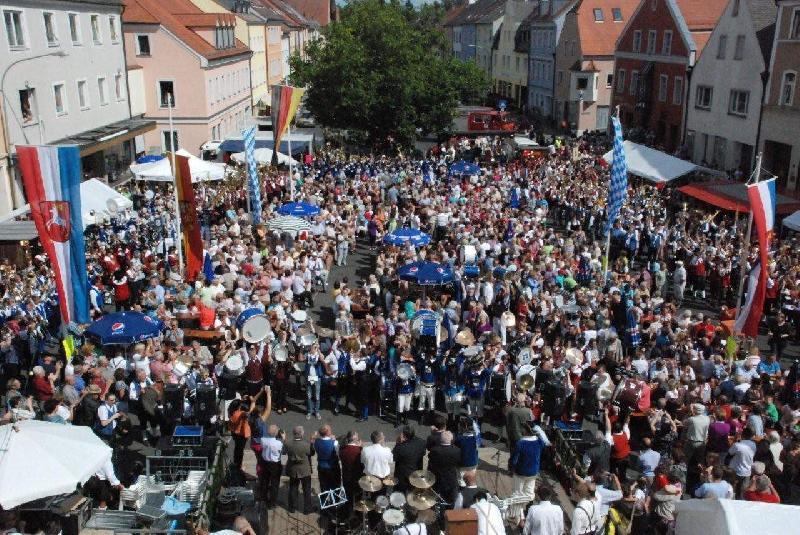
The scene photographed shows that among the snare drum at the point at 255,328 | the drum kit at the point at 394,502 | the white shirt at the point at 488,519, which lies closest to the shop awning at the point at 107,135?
the snare drum at the point at 255,328

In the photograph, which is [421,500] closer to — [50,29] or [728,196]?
[728,196]

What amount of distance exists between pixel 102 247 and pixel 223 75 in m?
27.4

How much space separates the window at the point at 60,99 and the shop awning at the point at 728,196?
2504 centimetres

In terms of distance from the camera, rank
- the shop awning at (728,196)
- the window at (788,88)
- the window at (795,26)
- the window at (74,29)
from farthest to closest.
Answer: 1. the window at (74,29)
2. the window at (788,88)
3. the window at (795,26)
4. the shop awning at (728,196)

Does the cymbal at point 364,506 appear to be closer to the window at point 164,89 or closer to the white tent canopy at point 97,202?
the white tent canopy at point 97,202

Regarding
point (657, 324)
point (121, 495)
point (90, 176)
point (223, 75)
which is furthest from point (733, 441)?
point (223, 75)

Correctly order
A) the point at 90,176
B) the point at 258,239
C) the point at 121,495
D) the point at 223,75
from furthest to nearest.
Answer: the point at 223,75, the point at 90,176, the point at 258,239, the point at 121,495

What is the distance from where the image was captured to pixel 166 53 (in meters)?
39.6

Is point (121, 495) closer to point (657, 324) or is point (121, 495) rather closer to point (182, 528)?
point (182, 528)

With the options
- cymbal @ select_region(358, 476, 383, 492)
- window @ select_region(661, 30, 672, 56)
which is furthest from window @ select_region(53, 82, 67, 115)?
window @ select_region(661, 30, 672, 56)

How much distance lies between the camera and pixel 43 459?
344 inches

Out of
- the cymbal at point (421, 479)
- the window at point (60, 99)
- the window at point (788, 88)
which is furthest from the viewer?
the window at point (60, 99)

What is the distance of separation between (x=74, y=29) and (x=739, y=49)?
96.3 ft

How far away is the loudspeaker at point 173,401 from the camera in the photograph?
1215 cm
